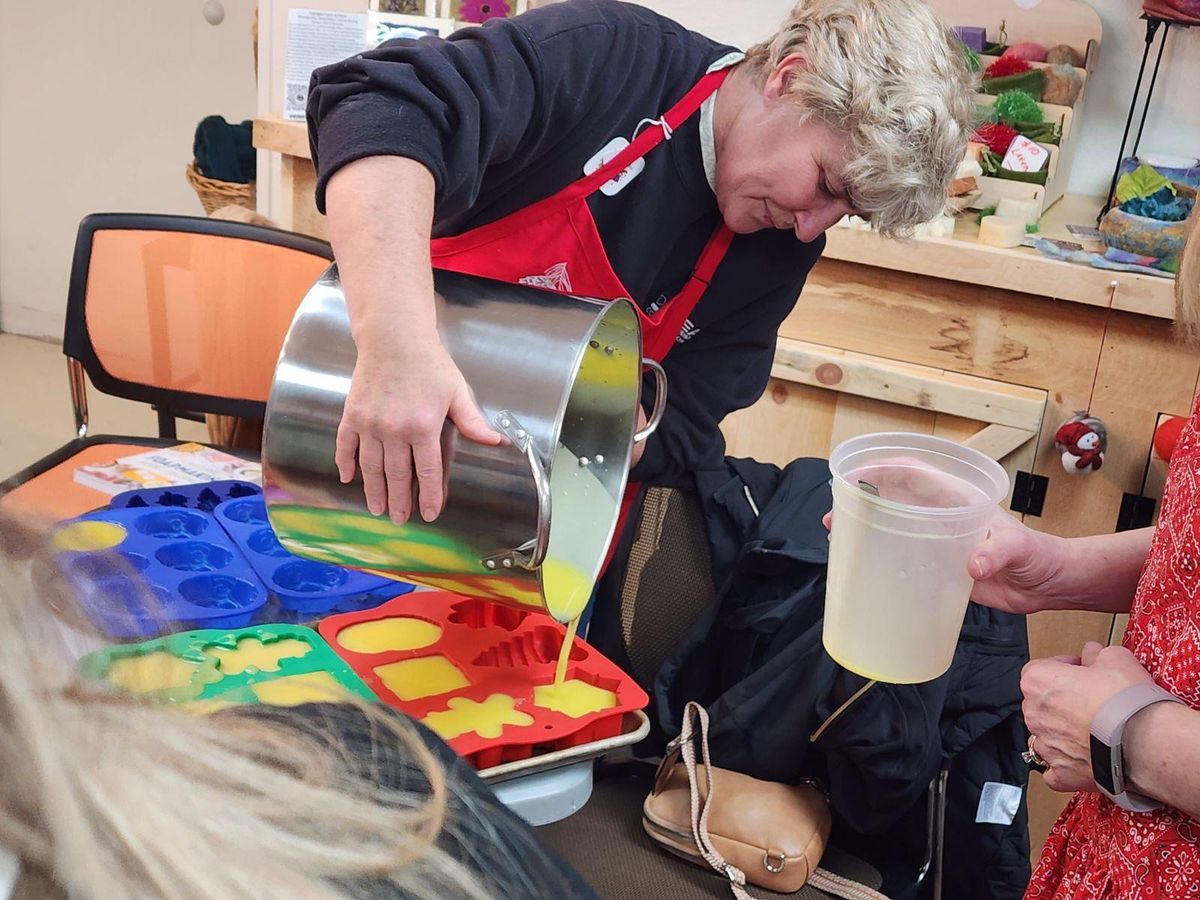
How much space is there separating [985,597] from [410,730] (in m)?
0.63

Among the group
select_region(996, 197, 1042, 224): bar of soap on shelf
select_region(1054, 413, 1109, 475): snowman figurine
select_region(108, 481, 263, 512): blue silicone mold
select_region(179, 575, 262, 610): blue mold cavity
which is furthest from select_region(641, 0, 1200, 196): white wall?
select_region(179, 575, 262, 610): blue mold cavity

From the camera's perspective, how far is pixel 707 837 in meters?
1.24

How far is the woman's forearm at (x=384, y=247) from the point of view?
82 cm

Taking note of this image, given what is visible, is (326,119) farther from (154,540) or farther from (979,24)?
(979,24)

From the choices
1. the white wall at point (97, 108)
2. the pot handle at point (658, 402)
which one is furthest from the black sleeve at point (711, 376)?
the white wall at point (97, 108)

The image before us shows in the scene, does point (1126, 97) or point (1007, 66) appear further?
point (1126, 97)

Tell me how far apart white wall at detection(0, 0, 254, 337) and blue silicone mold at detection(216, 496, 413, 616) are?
2302 mm

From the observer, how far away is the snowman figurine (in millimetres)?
1775

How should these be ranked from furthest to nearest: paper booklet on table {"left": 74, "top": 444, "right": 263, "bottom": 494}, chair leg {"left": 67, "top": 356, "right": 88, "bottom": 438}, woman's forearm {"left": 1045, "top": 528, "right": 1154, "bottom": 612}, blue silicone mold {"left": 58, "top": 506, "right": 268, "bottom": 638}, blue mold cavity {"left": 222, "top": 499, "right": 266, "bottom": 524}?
chair leg {"left": 67, "top": 356, "right": 88, "bottom": 438} → paper booklet on table {"left": 74, "top": 444, "right": 263, "bottom": 494} → blue mold cavity {"left": 222, "top": 499, "right": 266, "bottom": 524} → blue silicone mold {"left": 58, "top": 506, "right": 268, "bottom": 638} → woman's forearm {"left": 1045, "top": 528, "right": 1154, "bottom": 612}

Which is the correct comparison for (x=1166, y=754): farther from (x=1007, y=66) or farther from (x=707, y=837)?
(x=1007, y=66)

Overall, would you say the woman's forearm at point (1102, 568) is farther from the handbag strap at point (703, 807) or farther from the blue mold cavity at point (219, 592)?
the blue mold cavity at point (219, 592)

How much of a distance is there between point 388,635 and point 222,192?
5.23ft

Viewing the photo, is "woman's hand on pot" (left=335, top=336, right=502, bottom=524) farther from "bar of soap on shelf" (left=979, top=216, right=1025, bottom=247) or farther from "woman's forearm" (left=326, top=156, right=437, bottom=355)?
"bar of soap on shelf" (left=979, top=216, right=1025, bottom=247)

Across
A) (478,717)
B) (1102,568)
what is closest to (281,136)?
(478,717)
